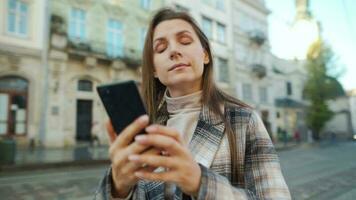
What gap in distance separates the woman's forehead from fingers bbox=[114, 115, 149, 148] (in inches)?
25.2

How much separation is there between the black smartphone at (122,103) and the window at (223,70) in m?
27.4

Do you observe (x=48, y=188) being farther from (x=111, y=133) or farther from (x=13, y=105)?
(x=13, y=105)

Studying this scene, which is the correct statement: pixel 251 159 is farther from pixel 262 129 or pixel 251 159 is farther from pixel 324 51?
pixel 324 51

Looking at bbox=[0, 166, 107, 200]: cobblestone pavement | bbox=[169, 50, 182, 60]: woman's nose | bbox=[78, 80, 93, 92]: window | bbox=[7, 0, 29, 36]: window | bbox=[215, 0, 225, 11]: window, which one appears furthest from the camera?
bbox=[215, 0, 225, 11]: window

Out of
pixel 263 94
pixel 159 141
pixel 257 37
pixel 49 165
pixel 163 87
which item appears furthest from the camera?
pixel 263 94

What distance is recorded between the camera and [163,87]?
5.51ft

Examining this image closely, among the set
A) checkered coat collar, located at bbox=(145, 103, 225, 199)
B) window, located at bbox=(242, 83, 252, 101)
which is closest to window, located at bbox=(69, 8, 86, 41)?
window, located at bbox=(242, 83, 252, 101)

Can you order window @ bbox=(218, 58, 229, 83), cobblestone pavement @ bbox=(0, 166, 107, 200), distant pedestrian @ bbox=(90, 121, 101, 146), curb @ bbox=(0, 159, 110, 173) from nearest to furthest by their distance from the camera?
cobblestone pavement @ bbox=(0, 166, 107, 200)
curb @ bbox=(0, 159, 110, 173)
distant pedestrian @ bbox=(90, 121, 101, 146)
window @ bbox=(218, 58, 229, 83)

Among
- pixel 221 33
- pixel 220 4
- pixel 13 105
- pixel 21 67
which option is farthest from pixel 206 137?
pixel 220 4

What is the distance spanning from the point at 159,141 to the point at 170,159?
74 millimetres

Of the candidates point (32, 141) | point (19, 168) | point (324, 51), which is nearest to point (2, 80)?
point (32, 141)

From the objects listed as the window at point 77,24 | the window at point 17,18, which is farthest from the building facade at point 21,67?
the window at point 77,24

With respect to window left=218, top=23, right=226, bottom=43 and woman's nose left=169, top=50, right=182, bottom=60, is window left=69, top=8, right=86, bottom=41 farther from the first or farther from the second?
woman's nose left=169, top=50, right=182, bottom=60

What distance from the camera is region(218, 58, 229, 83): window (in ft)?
92.8
